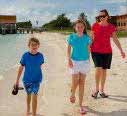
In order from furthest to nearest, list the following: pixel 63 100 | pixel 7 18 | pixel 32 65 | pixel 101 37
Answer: pixel 7 18 → pixel 63 100 → pixel 101 37 → pixel 32 65

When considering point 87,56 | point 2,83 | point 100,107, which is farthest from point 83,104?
point 2,83

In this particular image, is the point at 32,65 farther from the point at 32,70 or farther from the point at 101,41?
the point at 101,41

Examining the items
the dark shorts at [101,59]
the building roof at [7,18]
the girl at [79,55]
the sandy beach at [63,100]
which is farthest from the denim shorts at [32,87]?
the building roof at [7,18]

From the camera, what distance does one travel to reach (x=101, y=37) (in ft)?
29.8

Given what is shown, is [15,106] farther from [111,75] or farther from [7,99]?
[111,75]

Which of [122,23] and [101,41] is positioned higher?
[122,23]

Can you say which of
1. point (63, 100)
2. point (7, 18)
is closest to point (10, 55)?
point (63, 100)

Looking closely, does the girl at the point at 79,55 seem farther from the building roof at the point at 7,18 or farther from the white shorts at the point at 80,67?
the building roof at the point at 7,18

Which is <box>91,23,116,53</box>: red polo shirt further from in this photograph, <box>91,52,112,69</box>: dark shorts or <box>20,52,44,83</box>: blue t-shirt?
<box>20,52,44,83</box>: blue t-shirt

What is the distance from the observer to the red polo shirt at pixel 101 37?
908 centimetres

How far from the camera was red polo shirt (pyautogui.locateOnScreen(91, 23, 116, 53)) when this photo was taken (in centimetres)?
908

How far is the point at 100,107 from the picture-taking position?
828 centimetres

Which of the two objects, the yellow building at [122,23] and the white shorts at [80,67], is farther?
the yellow building at [122,23]

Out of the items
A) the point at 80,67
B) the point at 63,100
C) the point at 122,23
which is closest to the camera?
the point at 80,67
